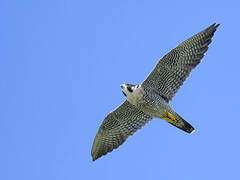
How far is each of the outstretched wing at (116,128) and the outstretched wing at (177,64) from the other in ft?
3.65

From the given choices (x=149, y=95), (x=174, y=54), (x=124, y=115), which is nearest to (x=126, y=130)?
(x=124, y=115)

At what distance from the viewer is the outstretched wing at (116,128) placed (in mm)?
15656

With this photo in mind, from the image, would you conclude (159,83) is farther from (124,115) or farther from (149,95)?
(124,115)

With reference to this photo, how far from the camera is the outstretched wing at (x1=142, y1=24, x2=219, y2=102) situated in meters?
14.5

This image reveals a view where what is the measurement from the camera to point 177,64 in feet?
48.5

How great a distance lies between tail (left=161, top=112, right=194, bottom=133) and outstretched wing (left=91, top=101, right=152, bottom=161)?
1.06m

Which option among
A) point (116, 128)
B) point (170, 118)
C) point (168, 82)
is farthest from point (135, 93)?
point (116, 128)

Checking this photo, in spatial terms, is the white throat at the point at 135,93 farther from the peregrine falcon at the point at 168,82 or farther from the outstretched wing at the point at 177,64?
the outstretched wing at the point at 177,64

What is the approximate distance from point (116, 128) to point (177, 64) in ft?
8.71

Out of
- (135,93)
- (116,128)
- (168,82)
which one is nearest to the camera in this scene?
(135,93)

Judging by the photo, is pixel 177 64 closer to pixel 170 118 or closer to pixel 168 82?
pixel 168 82

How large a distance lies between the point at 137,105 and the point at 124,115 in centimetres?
87

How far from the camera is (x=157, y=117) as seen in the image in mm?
15227

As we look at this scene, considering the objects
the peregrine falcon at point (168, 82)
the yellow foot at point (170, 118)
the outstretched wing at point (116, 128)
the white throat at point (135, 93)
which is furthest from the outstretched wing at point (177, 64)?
the outstretched wing at point (116, 128)
